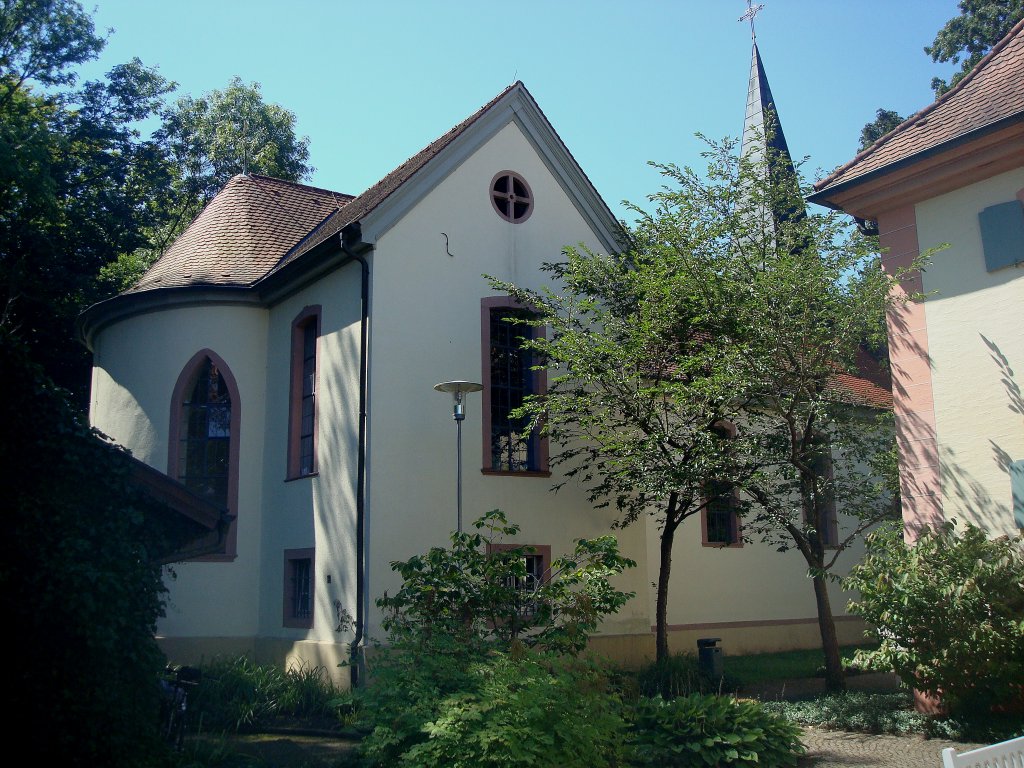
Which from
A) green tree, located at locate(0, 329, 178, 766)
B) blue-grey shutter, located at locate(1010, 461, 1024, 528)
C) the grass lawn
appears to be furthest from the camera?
the grass lawn

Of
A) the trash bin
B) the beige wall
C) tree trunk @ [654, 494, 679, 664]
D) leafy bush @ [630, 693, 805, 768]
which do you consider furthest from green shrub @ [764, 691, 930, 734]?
the beige wall

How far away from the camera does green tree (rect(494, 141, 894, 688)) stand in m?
12.9

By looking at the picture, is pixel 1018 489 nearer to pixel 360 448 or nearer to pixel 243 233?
pixel 360 448

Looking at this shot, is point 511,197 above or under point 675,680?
above

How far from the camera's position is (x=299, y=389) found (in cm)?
1664

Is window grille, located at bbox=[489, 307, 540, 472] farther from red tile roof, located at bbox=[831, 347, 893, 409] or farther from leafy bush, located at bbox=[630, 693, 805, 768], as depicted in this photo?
red tile roof, located at bbox=[831, 347, 893, 409]

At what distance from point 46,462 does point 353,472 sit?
7.28 metres

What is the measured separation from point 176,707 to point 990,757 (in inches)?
305

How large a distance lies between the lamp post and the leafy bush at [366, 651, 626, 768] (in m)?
5.77

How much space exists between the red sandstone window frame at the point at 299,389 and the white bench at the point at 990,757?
12.0 metres

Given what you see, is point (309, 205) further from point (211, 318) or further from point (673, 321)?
point (673, 321)

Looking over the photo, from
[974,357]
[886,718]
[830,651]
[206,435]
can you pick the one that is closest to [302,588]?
[206,435]

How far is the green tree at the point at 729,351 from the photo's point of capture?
1290cm

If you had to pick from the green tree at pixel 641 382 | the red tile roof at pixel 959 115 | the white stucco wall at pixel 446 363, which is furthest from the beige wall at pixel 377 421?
the red tile roof at pixel 959 115
